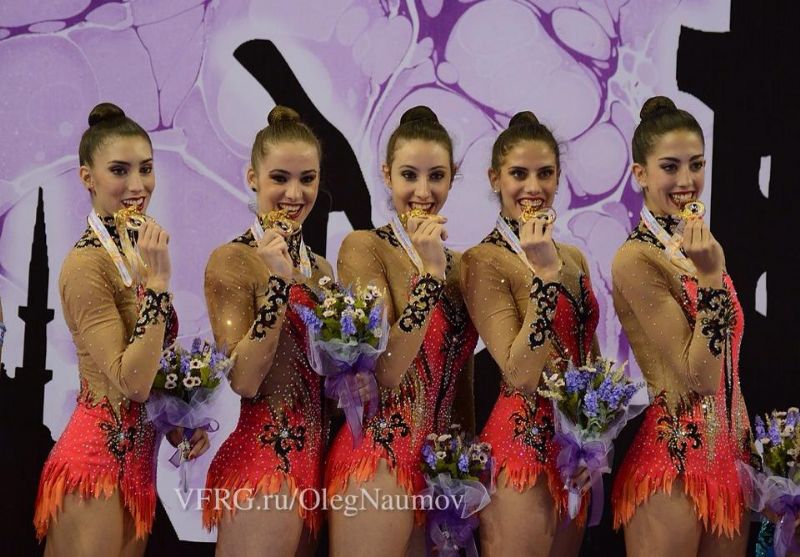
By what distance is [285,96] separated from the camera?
484 centimetres

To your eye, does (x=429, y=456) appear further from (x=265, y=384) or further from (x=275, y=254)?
(x=275, y=254)

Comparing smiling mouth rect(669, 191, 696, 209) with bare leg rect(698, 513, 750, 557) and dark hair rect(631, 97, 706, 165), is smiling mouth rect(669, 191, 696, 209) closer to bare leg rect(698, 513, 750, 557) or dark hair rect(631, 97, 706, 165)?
dark hair rect(631, 97, 706, 165)

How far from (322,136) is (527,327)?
1639mm

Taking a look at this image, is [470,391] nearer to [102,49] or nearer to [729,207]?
[729,207]

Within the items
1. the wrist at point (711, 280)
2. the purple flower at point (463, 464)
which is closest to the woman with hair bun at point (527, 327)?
the purple flower at point (463, 464)

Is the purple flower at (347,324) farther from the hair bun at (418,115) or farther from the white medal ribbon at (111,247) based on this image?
the hair bun at (418,115)

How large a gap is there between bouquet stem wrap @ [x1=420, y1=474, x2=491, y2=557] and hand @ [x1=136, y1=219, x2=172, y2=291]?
1.01 metres

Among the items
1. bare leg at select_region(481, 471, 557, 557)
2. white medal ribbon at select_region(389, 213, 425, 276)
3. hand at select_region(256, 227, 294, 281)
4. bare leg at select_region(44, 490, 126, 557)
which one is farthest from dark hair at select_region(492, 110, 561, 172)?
bare leg at select_region(44, 490, 126, 557)

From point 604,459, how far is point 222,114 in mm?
2194

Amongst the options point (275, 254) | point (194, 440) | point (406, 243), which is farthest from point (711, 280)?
point (194, 440)

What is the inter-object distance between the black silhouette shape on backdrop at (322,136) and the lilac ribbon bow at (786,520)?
203cm

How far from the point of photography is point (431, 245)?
3564 millimetres

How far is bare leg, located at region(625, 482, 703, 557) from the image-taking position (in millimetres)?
3498

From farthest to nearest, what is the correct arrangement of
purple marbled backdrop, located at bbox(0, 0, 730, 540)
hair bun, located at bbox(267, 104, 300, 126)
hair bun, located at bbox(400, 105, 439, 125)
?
purple marbled backdrop, located at bbox(0, 0, 730, 540), hair bun, located at bbox(400, 105, 439, 125), hair bun, located at bbox(267, 104, 300, 126)
